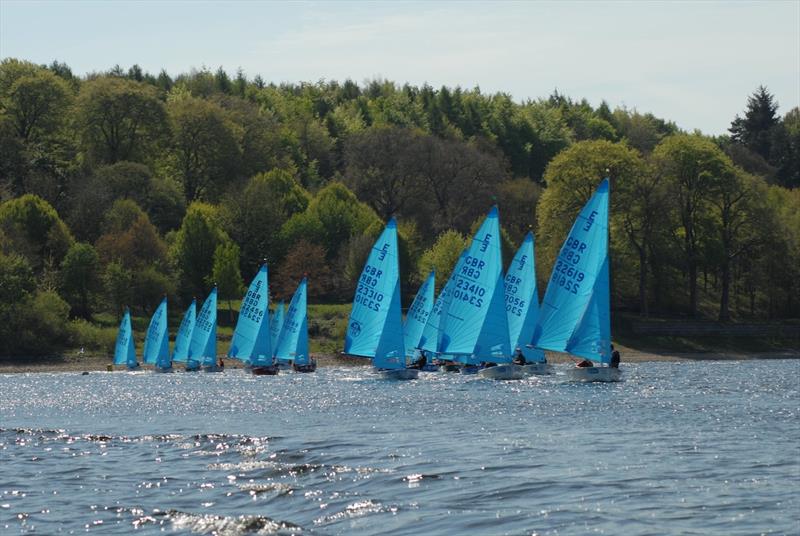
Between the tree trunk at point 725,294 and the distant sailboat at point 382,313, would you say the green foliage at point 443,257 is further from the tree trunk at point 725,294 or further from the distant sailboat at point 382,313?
the distant sailboat at point 382,313

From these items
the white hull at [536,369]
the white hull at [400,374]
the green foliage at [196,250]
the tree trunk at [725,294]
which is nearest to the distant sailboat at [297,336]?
the white hull at [400,374]

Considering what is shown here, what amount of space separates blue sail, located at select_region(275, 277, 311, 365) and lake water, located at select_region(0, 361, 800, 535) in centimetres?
2295

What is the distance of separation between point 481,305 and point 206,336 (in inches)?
1123

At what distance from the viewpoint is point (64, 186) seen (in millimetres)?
121750

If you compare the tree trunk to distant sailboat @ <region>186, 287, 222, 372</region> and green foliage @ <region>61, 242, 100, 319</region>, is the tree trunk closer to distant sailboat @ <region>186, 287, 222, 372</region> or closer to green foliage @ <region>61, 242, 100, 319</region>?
distant sailboat @ <region>186, 287, 222, 372</region>

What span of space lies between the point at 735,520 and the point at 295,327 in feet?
187

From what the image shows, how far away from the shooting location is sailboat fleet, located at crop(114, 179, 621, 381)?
186ft

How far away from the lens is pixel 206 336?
83938 millimetres

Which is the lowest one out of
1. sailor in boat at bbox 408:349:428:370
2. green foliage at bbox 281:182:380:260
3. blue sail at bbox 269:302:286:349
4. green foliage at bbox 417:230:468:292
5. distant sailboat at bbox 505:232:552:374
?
sailor in boat at bbox 408:349:428:370

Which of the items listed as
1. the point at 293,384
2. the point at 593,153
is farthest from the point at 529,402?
the point at 593,153

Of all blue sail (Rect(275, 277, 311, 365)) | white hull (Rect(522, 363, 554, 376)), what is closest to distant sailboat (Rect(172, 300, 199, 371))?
blue sail (Rect(275, 277, 311, 365))

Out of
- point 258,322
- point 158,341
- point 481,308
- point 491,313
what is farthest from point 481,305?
point 158,341

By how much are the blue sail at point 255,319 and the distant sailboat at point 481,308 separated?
59.2 ft

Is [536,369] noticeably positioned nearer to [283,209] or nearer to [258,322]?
[258,322]
